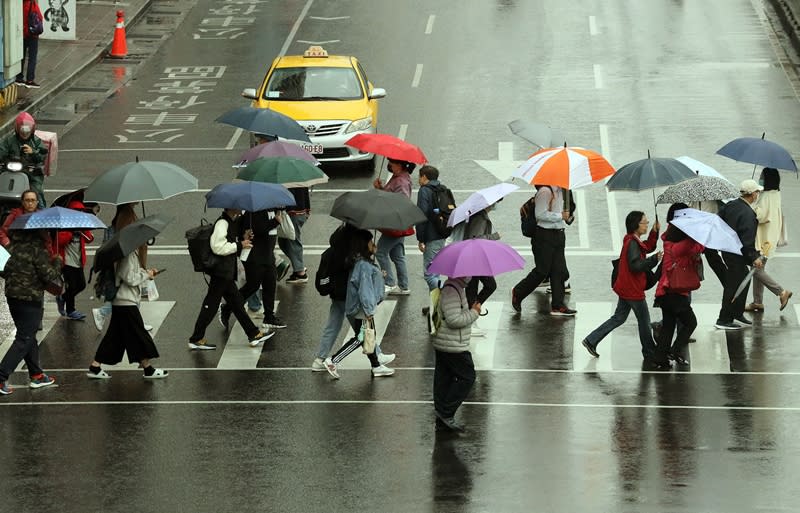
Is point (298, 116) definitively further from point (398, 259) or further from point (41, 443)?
point (41, 443)

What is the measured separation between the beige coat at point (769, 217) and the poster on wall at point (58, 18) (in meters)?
20.7

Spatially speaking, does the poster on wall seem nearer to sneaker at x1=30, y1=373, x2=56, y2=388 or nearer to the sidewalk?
the sidewalk

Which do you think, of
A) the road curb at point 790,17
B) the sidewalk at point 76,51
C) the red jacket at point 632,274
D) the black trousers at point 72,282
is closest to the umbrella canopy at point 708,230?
the red jacket at point 632,274

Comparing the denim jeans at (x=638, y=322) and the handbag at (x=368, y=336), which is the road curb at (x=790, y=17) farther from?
the handbag at (x=368, y=336)

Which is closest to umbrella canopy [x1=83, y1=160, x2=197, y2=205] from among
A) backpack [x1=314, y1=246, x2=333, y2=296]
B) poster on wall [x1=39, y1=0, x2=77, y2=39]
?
backpack [x1=314, y1=246, x2=333, y2=296]

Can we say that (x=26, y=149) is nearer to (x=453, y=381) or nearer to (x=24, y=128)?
(x=24, y=128)

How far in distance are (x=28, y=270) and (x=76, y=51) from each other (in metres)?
21.0

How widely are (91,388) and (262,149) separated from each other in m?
4.39

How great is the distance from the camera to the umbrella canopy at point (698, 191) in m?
16.0

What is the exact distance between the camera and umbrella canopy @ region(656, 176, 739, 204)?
631 inches

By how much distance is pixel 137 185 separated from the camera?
52.8 ft

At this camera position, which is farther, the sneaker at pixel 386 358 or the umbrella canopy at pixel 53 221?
the sneaker at pixel 386 358

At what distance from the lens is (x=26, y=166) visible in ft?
65.1

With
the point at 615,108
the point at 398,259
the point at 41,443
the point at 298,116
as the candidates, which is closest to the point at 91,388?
the point at 41,443
